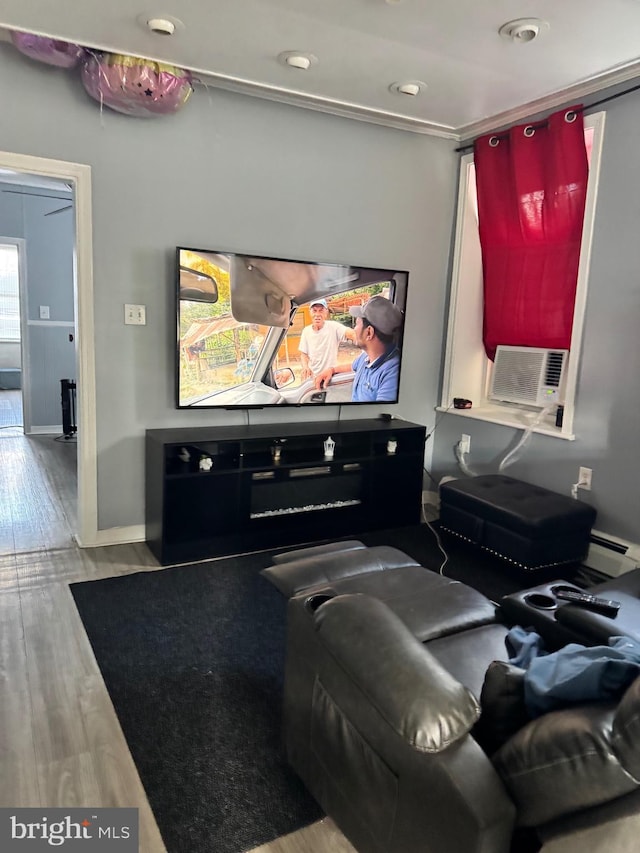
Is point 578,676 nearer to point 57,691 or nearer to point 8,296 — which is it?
point 57,691

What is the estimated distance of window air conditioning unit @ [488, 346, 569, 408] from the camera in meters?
3.66

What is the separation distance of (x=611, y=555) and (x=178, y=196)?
303 centimetres

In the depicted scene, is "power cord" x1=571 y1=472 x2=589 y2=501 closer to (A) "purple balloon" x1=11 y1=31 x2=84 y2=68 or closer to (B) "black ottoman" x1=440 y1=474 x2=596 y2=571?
(B) "black ottoman" x1=440 y1=474 x2=596 y2=571

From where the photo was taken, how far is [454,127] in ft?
12.1

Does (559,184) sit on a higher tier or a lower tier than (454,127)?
lower

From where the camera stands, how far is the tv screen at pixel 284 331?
129 inches

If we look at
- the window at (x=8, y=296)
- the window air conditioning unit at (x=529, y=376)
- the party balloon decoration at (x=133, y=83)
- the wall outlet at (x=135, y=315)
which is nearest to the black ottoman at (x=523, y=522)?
the window air conditioning unit at (x=529, y=376)

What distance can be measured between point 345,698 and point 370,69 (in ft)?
8.99

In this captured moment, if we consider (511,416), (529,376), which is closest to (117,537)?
(511,416)

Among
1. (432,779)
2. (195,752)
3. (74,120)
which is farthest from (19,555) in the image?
(432,779)

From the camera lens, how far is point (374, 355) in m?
3.88

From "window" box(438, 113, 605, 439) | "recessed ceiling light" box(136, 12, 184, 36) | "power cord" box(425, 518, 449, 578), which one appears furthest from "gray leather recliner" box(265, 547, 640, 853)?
"window" box(438, 113, 605, 439)

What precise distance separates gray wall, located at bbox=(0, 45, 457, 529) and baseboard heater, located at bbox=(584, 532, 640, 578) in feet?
5.75

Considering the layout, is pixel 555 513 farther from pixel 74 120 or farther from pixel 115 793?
pixel 74 120
